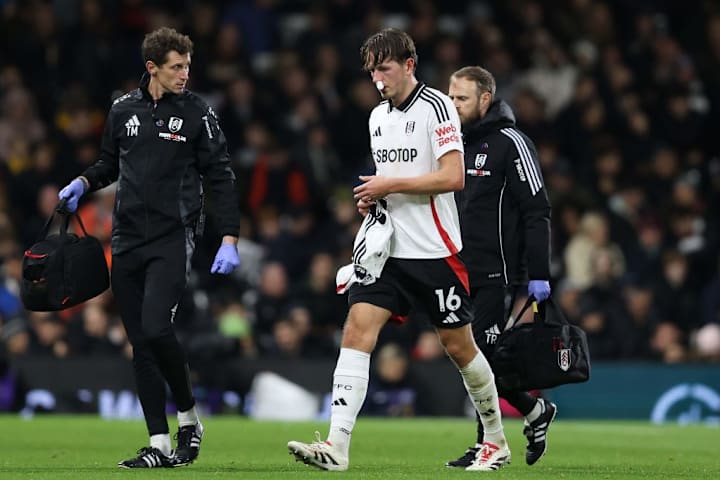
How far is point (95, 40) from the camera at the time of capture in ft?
66.6

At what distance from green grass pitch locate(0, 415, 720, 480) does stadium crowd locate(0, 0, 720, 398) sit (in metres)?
1.90

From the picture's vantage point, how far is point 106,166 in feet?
30.5

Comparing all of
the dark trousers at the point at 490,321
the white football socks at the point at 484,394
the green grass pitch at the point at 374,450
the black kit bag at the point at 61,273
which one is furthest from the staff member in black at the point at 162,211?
the dark trousers at the point at 490,321

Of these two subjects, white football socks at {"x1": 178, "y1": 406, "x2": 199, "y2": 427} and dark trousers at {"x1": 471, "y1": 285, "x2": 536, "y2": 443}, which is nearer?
white football socks at {"x1": 178, "y1": 406, "x2": 199, "y2": 427}

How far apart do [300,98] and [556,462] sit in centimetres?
1088

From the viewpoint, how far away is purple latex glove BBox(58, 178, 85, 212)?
906 centimetres

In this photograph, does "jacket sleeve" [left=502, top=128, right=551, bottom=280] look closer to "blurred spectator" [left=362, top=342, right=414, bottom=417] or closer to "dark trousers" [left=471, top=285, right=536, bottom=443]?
"dark trousers" [left=471, top=285, right=536, bottom=443]

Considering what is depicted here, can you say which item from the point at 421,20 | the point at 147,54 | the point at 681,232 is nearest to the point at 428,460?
the point at 147,54

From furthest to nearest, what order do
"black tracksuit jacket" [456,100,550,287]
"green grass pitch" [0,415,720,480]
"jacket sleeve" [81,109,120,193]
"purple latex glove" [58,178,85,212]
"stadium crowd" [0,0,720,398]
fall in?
1. "stadium crowd" [0,0,720,398]
2. "black tracksuit jacket" [456,100,550,287]
3. "jacket sleeve" [81,109,120,193]
4. "purple latex glove" [58,178,85,212]
5. "green grass pitch" [0,415,720,480]

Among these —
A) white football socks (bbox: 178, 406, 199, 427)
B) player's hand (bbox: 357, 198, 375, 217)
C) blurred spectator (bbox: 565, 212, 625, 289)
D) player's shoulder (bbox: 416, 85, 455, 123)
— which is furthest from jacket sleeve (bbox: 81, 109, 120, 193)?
blurred spectator (bbox: 565, 212, 625, 289)

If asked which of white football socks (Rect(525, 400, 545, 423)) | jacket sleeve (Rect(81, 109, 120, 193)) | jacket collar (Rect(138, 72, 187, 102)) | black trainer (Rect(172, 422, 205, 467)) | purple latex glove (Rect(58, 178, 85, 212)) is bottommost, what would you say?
black trainer (Rect(172, 422, 205, 467))

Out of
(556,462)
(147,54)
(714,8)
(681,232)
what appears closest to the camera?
(147,54)

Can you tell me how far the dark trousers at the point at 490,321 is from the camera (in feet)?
31.8

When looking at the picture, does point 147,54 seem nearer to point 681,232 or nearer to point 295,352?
point 295,352
